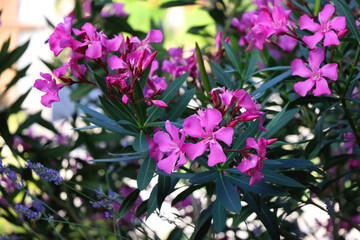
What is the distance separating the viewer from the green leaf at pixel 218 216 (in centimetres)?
75

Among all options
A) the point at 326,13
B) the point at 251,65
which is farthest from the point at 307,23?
the point at 251,65

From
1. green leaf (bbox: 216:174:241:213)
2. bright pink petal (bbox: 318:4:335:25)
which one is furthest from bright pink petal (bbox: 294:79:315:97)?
green leaf (bbox: 216:174:241:213)

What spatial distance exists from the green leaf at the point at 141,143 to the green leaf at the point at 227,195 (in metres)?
0.13

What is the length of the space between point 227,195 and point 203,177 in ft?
0.16

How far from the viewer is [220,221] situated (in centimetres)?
76

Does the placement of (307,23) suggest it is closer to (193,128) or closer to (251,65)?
(251,65)

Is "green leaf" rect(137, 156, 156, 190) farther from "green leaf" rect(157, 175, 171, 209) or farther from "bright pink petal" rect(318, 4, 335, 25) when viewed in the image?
"bright pink petal" rect(318, 4, 335, 25)

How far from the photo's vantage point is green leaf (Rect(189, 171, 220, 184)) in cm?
72

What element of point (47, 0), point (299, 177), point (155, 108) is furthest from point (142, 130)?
point (47, 0)

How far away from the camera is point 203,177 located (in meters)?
0.74

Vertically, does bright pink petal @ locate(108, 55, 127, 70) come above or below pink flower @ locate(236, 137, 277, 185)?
above

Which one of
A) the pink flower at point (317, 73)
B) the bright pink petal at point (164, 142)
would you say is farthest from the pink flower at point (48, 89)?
the pink flower at point (317, 73)

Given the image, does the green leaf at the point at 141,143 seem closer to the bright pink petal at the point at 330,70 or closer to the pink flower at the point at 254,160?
the pink flower at the point at 254,160

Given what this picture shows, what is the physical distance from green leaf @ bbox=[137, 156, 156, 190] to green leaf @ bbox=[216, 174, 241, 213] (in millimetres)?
114
